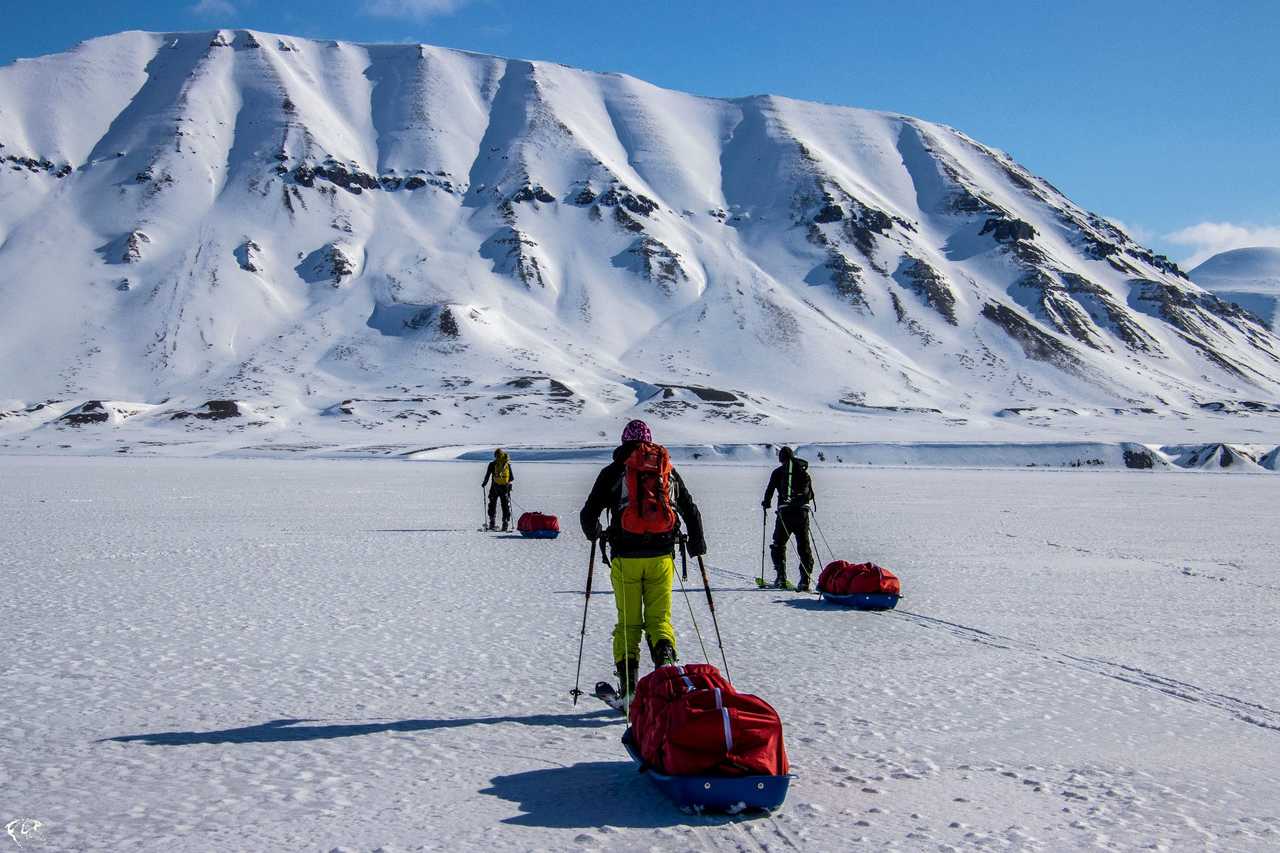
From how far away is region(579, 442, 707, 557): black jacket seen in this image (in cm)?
714

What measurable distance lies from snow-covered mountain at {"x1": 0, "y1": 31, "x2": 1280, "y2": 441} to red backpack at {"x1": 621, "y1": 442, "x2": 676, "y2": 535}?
99.2 m

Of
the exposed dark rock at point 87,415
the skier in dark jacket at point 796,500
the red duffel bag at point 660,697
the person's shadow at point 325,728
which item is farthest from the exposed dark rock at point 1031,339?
the red duffel bag at point 660,697

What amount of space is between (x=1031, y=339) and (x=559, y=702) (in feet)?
532

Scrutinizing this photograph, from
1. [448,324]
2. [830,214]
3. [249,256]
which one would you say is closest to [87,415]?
[448,324]

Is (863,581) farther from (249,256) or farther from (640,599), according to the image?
(249,256)

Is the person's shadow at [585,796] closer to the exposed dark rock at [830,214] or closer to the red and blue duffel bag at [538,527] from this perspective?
the red and blue duffel bag at [538,527]

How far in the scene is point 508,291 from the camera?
157m

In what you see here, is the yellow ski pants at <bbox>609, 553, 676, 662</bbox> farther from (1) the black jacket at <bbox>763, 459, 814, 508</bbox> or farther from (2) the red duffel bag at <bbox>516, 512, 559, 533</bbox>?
(2) the red duffel bag at <bbox>516, 512, 559, 533</bbox>

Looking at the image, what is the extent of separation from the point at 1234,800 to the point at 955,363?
15093 centimetres

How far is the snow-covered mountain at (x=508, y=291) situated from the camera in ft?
406

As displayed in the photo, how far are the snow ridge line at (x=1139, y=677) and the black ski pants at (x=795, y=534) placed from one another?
249 centimetres

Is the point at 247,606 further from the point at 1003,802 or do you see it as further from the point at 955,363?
the point at 955,363

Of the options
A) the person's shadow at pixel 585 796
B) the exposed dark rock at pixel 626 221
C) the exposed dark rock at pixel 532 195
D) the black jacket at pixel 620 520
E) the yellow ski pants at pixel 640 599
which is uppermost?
the exposed dark rock at pixel 532 195

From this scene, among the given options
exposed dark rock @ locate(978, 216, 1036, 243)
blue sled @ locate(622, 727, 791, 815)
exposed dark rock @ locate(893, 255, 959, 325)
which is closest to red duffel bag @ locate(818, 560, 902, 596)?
blue sled @ locate(622, 727, 791, 815)
